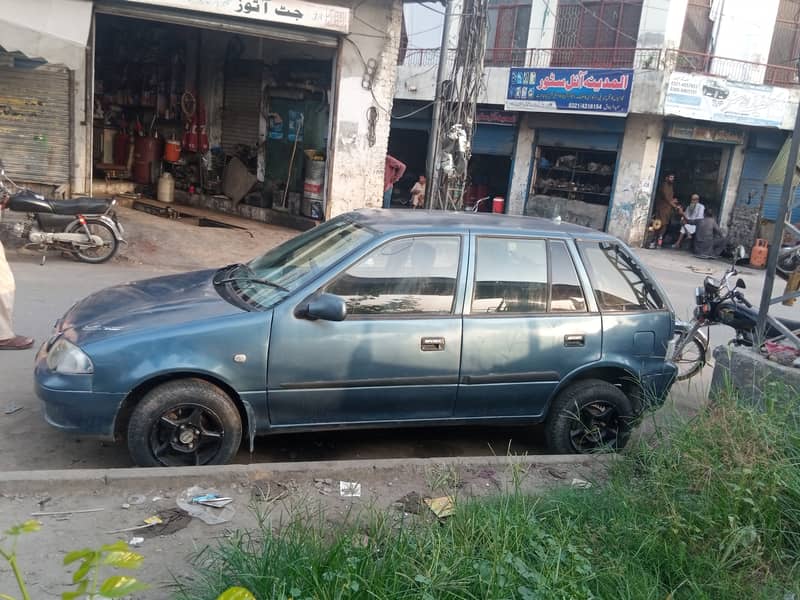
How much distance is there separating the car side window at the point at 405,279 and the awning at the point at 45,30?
24.0 feet

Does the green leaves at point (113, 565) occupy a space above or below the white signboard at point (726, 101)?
below

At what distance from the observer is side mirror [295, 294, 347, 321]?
168 inches

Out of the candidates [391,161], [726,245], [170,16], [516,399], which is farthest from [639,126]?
[516,399]

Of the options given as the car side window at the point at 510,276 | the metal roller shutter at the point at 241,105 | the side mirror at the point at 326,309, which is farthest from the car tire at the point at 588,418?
the metal roller shutter at the point at 241,105

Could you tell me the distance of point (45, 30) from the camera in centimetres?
987

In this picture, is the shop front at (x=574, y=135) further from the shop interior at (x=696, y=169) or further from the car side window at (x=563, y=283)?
the car side window at (x=563, y=283)

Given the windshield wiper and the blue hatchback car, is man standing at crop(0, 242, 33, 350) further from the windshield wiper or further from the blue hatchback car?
the windshield wiper

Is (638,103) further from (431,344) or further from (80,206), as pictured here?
(431,344)

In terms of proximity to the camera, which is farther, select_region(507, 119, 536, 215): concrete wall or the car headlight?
select_region(507, 119, 536, 215): concrete wall

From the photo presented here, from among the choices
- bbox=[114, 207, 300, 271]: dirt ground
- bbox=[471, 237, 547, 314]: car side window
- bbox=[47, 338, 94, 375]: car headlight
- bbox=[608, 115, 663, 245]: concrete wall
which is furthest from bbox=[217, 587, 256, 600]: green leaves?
bbox=[608, 115, 663, 245]: concrete wall

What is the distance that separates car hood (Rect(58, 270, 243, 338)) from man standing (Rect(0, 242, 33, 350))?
1.75 m

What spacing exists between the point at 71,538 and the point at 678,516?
9.30ft

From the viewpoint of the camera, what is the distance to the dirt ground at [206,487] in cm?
327

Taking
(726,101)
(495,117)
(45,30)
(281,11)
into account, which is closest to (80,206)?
(45,30)
